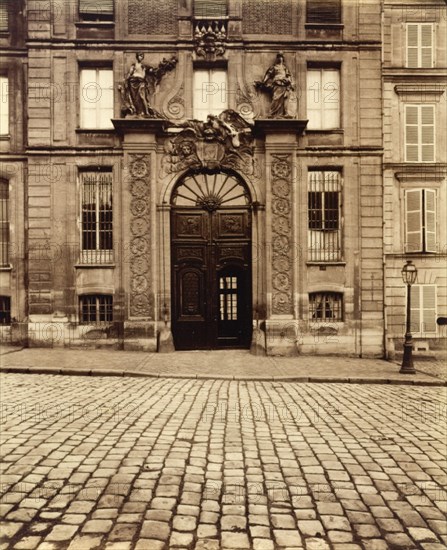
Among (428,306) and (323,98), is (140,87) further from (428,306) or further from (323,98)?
(428,306)

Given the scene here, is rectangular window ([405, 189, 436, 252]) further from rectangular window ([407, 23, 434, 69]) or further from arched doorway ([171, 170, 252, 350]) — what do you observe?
arched doorway ([171, 170, 252, 350])

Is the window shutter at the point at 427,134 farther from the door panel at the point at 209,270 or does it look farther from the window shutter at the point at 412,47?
the door panel at the point at 209,270

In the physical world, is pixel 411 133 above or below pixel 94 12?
below

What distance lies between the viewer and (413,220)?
16859mm

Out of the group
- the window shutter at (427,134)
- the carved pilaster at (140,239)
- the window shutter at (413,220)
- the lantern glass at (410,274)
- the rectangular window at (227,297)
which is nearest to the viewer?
the lantern glass at (410,274)

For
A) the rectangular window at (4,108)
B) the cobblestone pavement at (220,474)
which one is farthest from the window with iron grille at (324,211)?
the rectangular window at (4,108)

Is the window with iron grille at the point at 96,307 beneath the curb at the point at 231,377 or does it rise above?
above

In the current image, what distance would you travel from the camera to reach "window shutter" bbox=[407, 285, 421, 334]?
16906 mm

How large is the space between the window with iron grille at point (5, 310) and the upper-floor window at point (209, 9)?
10.9 metres

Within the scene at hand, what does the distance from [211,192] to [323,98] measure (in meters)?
4.81

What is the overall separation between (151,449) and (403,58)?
15.7m

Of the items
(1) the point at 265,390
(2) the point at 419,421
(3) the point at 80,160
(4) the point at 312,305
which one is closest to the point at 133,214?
(3) the point at 80,160

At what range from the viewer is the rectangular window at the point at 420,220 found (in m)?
16.8

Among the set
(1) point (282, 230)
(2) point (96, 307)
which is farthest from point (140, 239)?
(1) point (282, 230)
